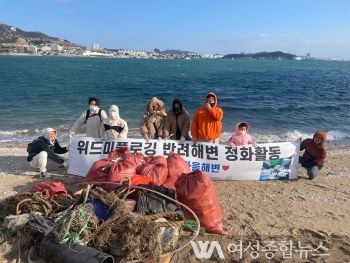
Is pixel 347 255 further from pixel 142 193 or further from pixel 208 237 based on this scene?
pixel 142 193

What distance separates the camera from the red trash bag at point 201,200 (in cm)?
542

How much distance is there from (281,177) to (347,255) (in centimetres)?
317

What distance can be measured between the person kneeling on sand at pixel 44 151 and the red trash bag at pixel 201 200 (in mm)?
3705

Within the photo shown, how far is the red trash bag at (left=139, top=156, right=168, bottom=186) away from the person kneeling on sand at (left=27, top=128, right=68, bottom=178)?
273 centimetres

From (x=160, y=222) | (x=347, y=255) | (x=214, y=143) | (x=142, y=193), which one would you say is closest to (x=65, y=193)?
(x=142, y=193)

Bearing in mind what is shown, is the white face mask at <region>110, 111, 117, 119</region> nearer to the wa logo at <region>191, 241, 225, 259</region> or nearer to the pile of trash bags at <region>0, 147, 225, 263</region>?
the pile of trash bags at <region>0, 147, 225, 263</region>

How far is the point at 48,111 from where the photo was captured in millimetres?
20062

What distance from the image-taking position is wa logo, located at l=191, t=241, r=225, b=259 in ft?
16.1

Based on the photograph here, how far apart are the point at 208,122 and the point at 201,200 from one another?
9.77 feet

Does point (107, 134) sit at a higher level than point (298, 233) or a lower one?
higher

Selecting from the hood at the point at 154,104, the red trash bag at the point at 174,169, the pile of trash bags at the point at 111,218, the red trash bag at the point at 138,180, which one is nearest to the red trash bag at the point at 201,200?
the pile of trash bags at the point at 111,218

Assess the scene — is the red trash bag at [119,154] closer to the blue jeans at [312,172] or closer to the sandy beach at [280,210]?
the sandy beach at [280,210]

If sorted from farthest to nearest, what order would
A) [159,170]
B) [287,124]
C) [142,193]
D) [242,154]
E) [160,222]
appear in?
[287,124] < [242,154] < [159,170] < [142,193] < [160,222]
